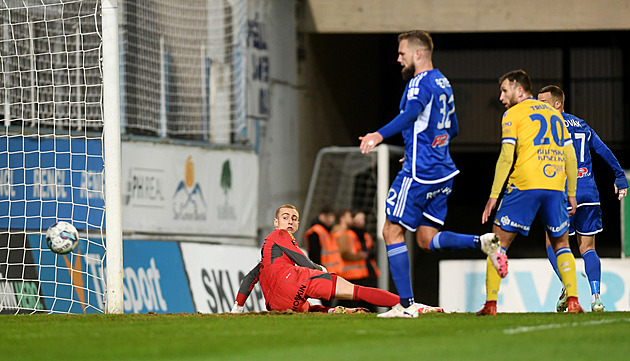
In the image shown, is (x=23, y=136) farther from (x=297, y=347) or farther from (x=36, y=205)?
(x=297, y=347)

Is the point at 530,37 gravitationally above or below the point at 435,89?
above

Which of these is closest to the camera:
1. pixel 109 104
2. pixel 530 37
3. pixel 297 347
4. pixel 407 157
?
pixel 297 347

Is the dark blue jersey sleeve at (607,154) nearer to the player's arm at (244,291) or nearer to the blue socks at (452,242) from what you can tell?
the blue socks at (452,242)

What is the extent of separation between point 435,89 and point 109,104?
2.87 meters

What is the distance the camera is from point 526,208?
7.48 meters

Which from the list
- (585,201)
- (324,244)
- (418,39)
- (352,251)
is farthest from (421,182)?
(352,251)

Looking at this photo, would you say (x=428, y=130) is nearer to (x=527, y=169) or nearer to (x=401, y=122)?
(x=401, y=122)

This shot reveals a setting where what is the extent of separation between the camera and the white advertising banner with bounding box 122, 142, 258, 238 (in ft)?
45.4

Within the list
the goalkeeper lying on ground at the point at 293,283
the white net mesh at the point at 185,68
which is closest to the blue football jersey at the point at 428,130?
the goalkeeper lying on ground at the point at 293,283

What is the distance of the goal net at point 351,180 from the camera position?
1756cm

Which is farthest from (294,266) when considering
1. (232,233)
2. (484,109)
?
(484,109)

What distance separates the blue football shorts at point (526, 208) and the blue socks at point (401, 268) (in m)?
0.94

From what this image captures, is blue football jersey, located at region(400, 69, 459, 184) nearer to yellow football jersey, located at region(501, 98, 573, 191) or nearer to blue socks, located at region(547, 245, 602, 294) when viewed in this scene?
yellow football jersey, located at region(501, 98, 573, 191)

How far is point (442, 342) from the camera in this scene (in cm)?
532
